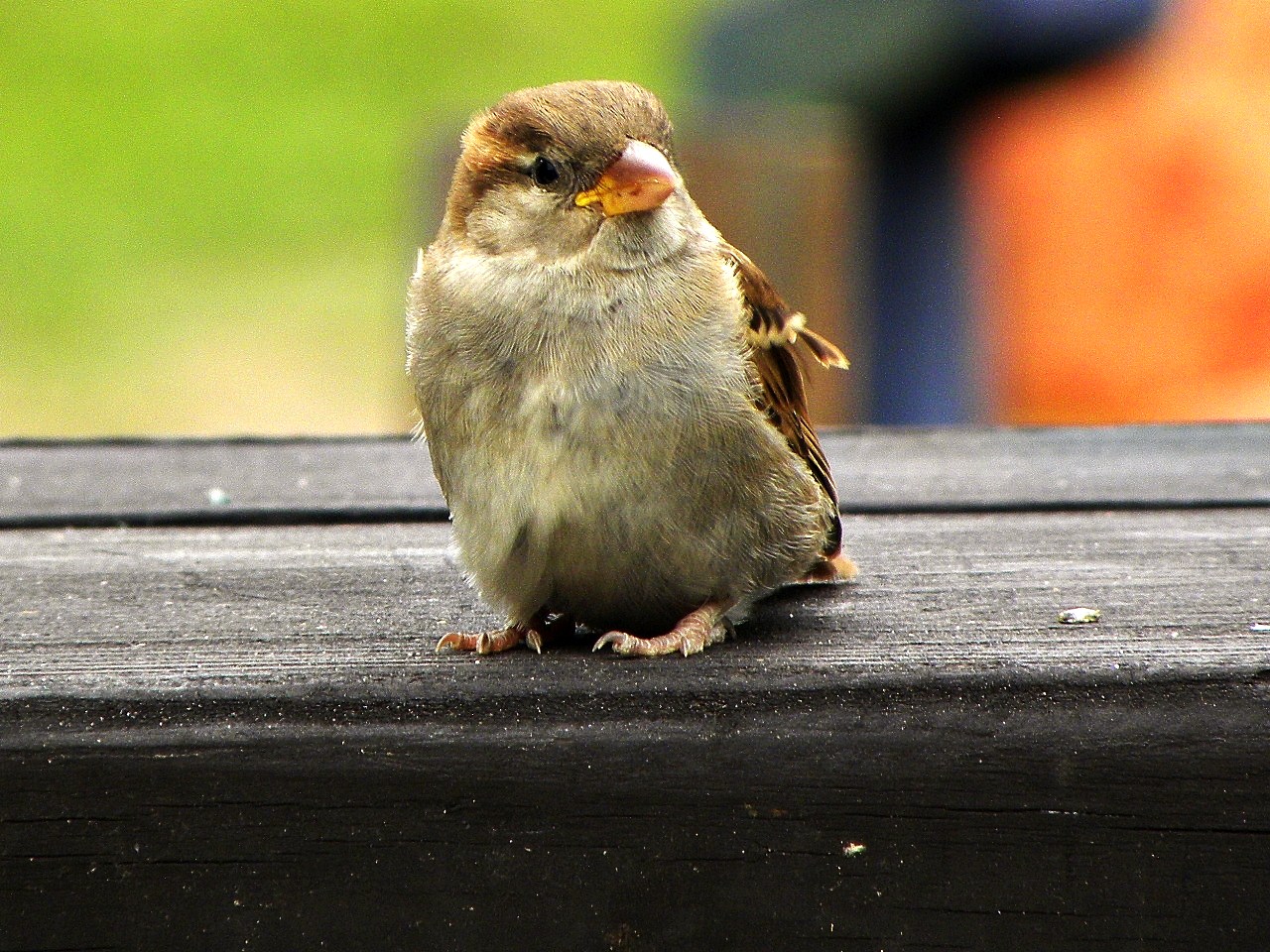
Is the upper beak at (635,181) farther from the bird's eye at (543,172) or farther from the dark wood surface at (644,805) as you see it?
the dark wood surface at (644,805)

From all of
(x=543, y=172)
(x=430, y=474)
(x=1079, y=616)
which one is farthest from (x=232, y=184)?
(x=1079, y=616)

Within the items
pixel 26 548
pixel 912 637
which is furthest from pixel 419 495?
pixel 912 637

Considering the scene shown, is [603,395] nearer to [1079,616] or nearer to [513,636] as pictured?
[513,636]

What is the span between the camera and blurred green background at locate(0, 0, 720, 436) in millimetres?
8219

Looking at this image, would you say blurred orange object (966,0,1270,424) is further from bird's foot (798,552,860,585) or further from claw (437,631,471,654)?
claw (437,631,471,654)

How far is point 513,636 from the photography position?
6.74 feet

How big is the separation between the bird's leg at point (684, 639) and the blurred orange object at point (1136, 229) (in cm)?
341

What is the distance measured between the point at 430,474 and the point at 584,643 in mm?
1141

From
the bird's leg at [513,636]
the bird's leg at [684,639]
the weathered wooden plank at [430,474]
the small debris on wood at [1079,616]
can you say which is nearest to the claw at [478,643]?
the bird's leg at [513,636]

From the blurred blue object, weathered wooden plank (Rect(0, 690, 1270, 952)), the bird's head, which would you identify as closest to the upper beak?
the bird's head

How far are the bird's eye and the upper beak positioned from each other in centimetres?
7

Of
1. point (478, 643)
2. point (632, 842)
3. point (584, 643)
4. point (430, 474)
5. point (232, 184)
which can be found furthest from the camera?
point (232, 184)

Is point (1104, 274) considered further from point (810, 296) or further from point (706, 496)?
point (706, 496)

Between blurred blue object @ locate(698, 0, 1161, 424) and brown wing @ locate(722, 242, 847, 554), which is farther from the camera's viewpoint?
blurred blue object @ locate(698, 0, 1161, 424)
